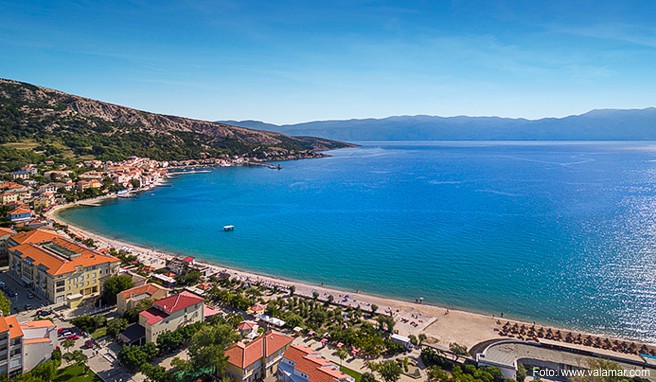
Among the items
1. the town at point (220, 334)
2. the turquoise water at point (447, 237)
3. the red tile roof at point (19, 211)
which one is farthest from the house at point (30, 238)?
the red tile roof at point (19, 211)

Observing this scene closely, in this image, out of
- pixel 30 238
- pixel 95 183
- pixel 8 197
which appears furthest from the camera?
pixel 95 183

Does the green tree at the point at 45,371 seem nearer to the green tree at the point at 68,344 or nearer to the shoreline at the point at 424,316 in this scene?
the green tree at the point at 68,344

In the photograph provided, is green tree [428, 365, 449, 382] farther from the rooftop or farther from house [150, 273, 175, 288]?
the rooftop

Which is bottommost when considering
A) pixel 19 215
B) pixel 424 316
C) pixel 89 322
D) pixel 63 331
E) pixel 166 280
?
pixel 424 316

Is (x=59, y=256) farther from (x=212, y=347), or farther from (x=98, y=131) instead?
(x=98, y=131)

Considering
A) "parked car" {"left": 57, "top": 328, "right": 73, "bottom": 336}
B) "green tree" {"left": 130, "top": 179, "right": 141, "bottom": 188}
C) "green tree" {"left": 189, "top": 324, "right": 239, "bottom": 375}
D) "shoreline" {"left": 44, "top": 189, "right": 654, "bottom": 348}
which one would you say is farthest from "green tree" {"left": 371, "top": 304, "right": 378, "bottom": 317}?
"green tree" {"left": 130, "top": 179, "right": 141, "bottom": 188}

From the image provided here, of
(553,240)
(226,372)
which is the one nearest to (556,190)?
(553,240)

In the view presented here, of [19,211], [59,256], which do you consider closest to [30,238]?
[59,256]
